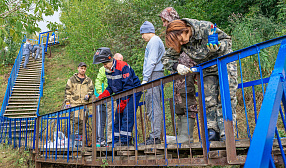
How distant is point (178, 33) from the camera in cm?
293

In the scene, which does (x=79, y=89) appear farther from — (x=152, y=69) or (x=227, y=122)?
(x=227, y=122)

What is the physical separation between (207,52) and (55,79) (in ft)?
50.3

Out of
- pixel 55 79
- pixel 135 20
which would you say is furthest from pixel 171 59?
pixel 55 79

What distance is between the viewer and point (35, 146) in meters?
6.11

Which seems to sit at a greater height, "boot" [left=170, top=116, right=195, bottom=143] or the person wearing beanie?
the person wearing beanie

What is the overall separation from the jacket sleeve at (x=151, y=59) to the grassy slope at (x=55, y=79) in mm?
9595

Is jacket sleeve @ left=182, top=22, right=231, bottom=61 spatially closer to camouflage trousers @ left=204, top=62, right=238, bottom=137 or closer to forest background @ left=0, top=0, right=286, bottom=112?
camouflage trousers @ left=204, top=62, right=238, bottom=137

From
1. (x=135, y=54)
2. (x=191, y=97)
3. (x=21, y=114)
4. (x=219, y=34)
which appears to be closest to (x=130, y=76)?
(x=191, y=97)

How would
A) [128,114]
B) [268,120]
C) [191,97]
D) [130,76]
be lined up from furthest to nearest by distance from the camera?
1. [130,76]
2. [128,114]
3. [191,97]
4. [268,120]

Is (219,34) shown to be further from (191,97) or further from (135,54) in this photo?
(135,54)

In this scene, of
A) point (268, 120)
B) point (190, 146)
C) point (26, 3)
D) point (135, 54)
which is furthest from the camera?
point (135, 54)

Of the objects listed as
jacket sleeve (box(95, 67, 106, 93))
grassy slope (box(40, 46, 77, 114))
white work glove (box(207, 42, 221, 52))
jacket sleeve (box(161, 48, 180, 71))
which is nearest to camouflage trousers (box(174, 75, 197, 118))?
jacket sleeve (box(161, 48, 180, 71))

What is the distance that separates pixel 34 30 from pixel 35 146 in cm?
264

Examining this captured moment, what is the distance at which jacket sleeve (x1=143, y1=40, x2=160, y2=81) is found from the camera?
4031 millimetres
